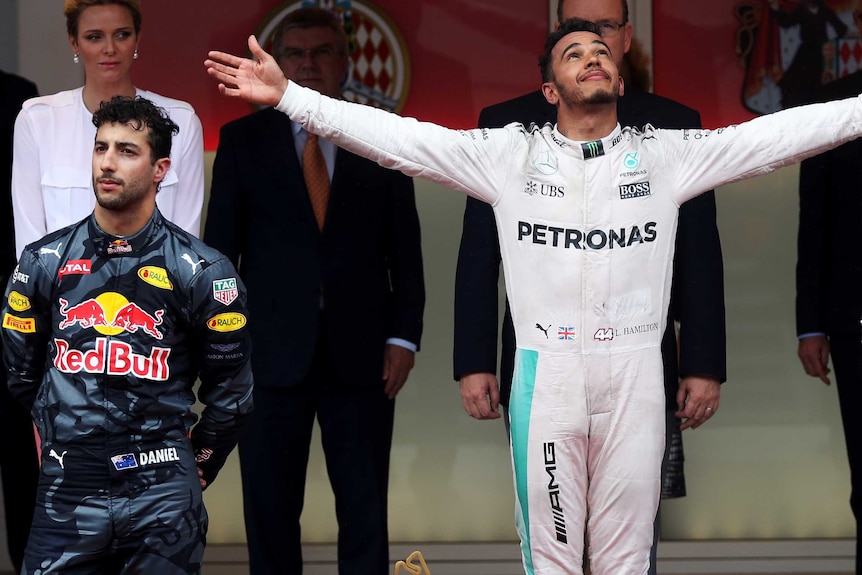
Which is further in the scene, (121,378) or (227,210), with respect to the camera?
(227,210)

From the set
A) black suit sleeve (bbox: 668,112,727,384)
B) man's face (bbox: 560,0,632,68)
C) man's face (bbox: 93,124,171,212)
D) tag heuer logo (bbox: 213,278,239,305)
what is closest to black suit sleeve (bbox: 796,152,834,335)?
black suit sleeve (bbox: 668,112,727,384)

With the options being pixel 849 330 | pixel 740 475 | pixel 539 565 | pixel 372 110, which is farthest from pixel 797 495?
pixel 372 110

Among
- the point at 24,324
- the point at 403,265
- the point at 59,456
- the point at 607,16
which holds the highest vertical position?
the point at 607,16

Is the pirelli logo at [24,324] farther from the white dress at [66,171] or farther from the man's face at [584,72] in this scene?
the man's face at [584,72]

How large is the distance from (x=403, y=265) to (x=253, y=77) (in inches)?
53.2

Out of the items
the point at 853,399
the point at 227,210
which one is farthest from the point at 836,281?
the point at 227,210

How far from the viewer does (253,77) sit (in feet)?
11.2

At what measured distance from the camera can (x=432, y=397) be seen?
5.73 meters

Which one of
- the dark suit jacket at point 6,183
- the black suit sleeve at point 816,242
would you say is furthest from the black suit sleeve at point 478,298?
the dark suit jacket at point 6,183

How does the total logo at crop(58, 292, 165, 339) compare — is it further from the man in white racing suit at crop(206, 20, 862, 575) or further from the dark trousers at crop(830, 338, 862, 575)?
the dark trousers at crop(830, 338, 862, 575)

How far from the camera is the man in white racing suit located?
3.52m

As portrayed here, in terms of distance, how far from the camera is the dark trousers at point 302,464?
4.45 metres

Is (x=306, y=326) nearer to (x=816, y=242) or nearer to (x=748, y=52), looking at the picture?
(x=816, y=242)

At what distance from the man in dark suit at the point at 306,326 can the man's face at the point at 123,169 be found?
1017mm
